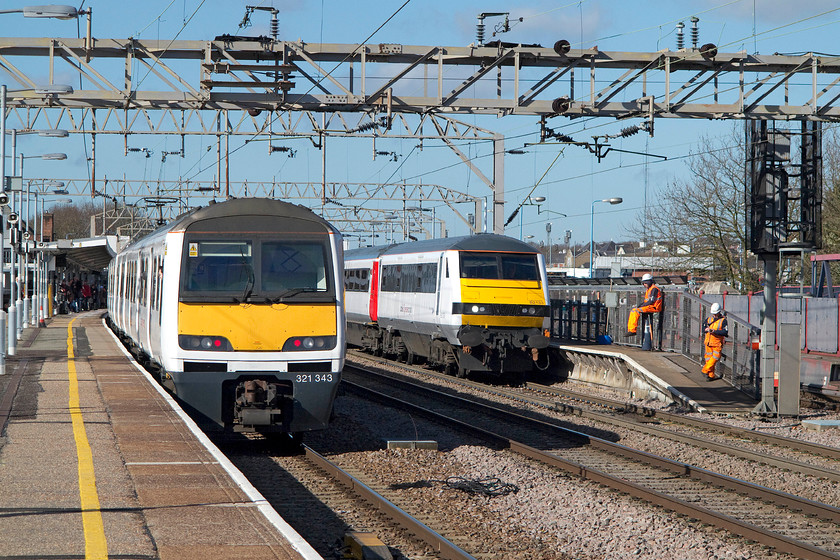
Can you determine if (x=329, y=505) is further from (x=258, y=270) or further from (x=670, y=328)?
(x=670, y=328)

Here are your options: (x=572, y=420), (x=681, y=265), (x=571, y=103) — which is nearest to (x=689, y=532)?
(x=572, y=420)

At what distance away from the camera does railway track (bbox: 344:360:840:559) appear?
8.79m

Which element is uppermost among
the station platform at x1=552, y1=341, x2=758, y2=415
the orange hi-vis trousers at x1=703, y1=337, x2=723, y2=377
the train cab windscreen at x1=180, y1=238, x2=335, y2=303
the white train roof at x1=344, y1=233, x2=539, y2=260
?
the white train roof at x1=344, y1=233, x2=539, y2=260

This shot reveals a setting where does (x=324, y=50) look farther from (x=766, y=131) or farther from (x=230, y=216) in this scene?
(x=766, y=131)

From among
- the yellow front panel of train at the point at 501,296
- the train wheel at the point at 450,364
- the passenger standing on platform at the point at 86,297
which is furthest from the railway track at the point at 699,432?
the passenger standing on platform at the point at 86,297

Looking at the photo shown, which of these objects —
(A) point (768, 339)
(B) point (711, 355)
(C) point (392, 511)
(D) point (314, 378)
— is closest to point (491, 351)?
(B) point (711, 355)

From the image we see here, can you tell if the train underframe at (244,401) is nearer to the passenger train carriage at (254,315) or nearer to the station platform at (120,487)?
the passenger train carriage at (254,315)

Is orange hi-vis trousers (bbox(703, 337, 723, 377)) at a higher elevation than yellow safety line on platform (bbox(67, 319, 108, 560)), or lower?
higher

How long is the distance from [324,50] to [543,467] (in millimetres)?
8044

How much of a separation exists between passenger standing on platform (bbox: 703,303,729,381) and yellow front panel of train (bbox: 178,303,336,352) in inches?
395

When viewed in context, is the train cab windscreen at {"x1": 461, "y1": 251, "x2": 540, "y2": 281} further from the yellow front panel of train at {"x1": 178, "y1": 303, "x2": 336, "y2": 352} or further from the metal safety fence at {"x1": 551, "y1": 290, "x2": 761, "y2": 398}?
the yellow front panel of train at {"x1": 178, "y1": 303, "x2": 336, "y2": 352}

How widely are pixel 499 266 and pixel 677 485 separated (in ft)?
38.0

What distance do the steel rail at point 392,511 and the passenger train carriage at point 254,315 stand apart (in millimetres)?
774

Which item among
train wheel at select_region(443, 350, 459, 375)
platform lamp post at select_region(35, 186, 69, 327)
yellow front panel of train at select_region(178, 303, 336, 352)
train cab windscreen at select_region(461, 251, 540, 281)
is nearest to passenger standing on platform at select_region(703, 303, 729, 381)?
train cab windscreen at select_region(461, 251, 540, 281)
